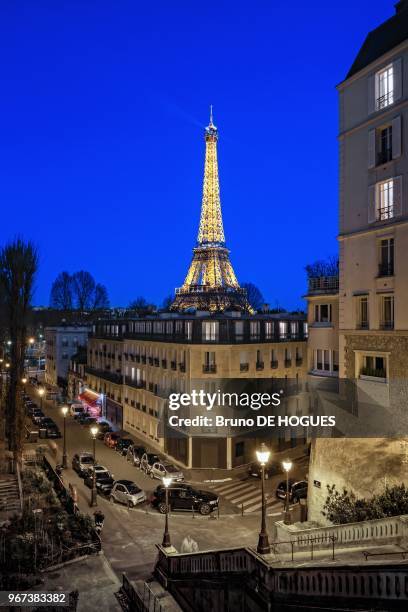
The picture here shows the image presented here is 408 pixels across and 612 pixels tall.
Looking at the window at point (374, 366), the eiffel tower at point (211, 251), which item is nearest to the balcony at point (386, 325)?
the window at point (374, 366)

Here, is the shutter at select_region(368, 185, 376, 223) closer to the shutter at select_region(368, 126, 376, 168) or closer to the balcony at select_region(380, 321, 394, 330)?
the shutter at select_region(368, 126, 376, 168)

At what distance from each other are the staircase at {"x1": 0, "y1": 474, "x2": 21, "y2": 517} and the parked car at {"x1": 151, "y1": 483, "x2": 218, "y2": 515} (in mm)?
7766

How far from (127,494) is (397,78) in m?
25.7

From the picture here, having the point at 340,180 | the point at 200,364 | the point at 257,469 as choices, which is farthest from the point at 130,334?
the point at 340,180

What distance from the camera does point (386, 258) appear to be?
20.8 metres

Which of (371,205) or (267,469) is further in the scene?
(267,469)

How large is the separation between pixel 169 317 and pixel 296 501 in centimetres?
2077

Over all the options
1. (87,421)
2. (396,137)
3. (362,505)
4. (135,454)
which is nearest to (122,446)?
(135,454)

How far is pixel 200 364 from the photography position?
39.2 meters

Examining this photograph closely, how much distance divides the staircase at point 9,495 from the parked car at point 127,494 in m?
5.58

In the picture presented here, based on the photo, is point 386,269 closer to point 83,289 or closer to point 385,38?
point 385,38

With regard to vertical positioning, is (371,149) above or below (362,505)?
above

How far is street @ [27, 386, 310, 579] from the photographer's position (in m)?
23.1

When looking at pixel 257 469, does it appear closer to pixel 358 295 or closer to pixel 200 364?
pixel 200 364
